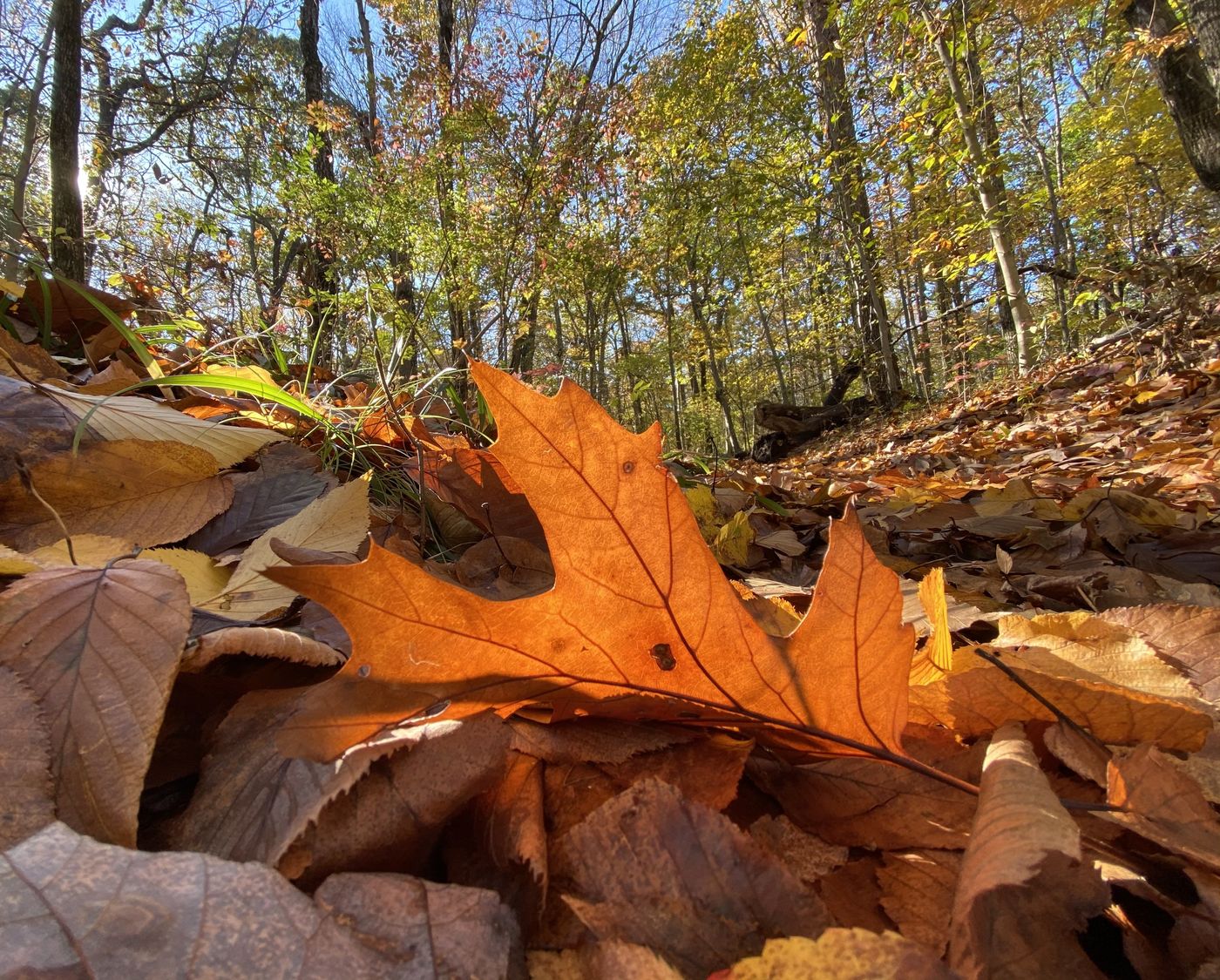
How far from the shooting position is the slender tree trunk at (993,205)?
6.57m

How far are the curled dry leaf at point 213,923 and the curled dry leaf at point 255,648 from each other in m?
0.18

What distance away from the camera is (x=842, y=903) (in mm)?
421

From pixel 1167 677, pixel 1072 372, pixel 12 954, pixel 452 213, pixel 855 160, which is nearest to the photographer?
pixel 12 954

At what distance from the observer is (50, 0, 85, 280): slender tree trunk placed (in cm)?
327

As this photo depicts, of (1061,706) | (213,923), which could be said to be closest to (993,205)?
(1061,706)

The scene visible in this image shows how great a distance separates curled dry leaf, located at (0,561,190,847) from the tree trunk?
793 cm

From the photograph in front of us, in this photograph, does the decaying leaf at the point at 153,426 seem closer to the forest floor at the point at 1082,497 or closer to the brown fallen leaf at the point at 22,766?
the brown fallen leaf at the point at 22,766

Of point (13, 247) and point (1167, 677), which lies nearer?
point (1167, 677)

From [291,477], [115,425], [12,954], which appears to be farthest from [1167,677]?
[115,425]

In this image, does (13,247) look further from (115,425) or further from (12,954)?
(12,954)

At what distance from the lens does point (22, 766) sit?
0.39 meters

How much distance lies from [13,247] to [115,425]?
1.79 m

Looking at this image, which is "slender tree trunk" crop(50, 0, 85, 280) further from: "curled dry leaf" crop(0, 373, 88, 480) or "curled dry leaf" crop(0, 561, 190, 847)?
"curled dry leaf" crop(0, 561, 190, 847)

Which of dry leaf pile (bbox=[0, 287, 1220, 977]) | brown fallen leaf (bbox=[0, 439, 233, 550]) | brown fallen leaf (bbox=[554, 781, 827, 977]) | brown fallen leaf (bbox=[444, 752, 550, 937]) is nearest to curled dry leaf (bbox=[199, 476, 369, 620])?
dry leaf pile (bbox=[0, 287, 1220, 977])
